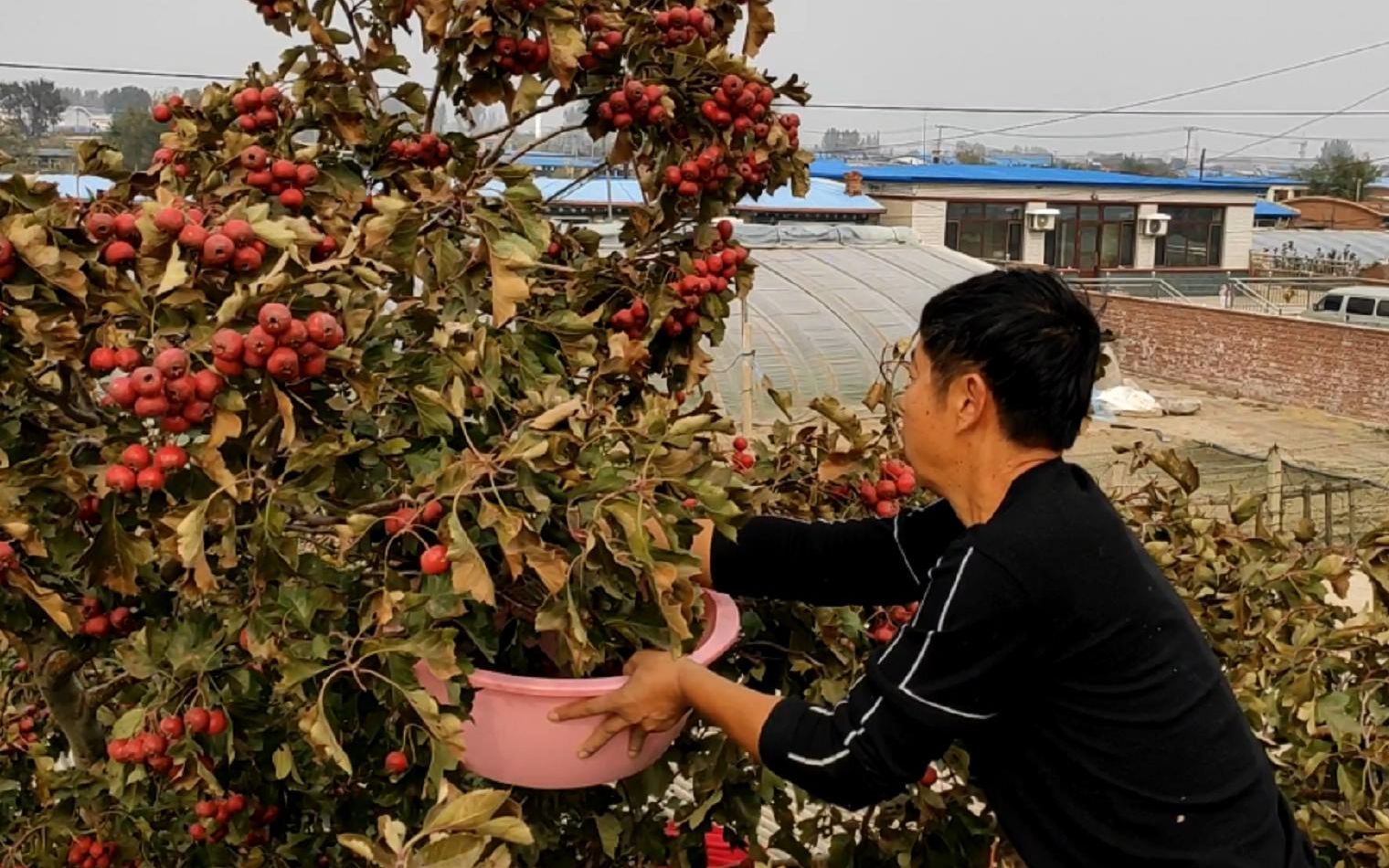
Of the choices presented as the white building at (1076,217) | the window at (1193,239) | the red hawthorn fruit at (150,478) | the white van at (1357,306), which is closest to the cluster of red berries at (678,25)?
the red hawthorn fruit at (150,478)

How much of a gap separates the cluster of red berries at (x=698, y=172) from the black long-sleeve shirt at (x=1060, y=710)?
0.85 meters

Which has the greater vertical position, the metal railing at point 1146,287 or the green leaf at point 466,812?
the green leaf at point 466,812

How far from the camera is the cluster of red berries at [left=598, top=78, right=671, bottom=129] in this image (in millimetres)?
1947

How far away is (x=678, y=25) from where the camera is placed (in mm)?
1989

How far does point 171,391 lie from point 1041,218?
76.9ft

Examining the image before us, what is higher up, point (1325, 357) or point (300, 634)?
point (300, 634)

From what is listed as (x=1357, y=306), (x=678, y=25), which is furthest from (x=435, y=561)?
(x=1357, y=306)

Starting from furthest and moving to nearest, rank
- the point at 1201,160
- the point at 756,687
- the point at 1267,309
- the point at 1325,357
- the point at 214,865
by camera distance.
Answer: the point at 1201,160, the point at 1267,309, the point at 1325,357, the point at 756,687, the point at 214,865

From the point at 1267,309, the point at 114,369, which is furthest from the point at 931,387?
the point at 1267,309

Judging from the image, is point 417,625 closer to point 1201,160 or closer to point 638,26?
point 638,26

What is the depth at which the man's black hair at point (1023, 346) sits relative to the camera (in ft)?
4.39

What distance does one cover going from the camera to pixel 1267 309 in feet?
70.3

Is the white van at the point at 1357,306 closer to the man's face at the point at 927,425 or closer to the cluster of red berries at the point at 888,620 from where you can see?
the cluster of red berries at the point at 888,620

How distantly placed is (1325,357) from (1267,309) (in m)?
6.71
